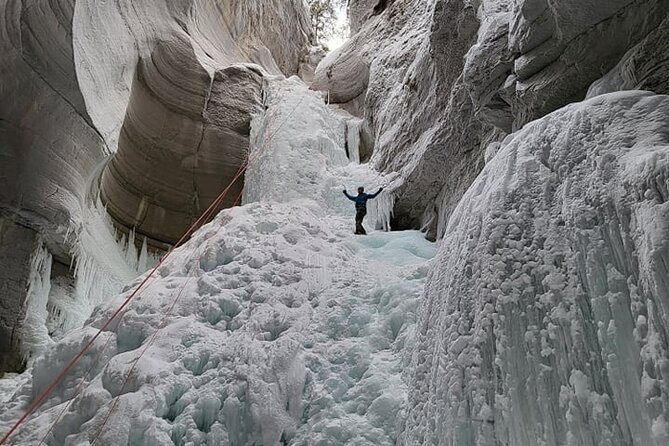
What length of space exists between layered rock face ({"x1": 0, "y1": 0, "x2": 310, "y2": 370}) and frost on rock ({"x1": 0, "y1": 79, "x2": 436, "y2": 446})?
9.50 ft

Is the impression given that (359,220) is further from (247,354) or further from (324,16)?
(324,16)

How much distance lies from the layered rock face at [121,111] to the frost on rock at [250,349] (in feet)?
9.50

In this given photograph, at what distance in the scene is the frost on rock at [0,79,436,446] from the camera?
4.11 m

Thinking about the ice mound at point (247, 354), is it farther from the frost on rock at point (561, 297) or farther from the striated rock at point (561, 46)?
the striated rock at point (561, 46)

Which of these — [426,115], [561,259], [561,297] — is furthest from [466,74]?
[561,297]

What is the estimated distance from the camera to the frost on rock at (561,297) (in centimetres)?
233

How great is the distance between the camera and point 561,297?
2.74 m

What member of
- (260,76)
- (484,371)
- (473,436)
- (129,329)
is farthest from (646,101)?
(260,76)

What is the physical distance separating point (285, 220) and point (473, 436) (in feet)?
13.7

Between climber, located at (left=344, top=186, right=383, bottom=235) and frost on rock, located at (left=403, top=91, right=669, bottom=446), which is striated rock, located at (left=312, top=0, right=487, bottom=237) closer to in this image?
climber, located at (left=344, top=186, right=383, bottom=235)

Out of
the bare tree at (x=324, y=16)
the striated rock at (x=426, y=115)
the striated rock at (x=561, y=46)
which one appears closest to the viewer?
the striated rock at (x=561, y=46)

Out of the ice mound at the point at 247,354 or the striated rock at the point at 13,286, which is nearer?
the ice mound at the point at 247,354

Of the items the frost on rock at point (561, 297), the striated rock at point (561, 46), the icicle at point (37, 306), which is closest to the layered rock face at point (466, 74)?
the striated rock at point (561, 46)

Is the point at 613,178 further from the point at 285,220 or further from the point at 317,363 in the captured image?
the point at 285,220
